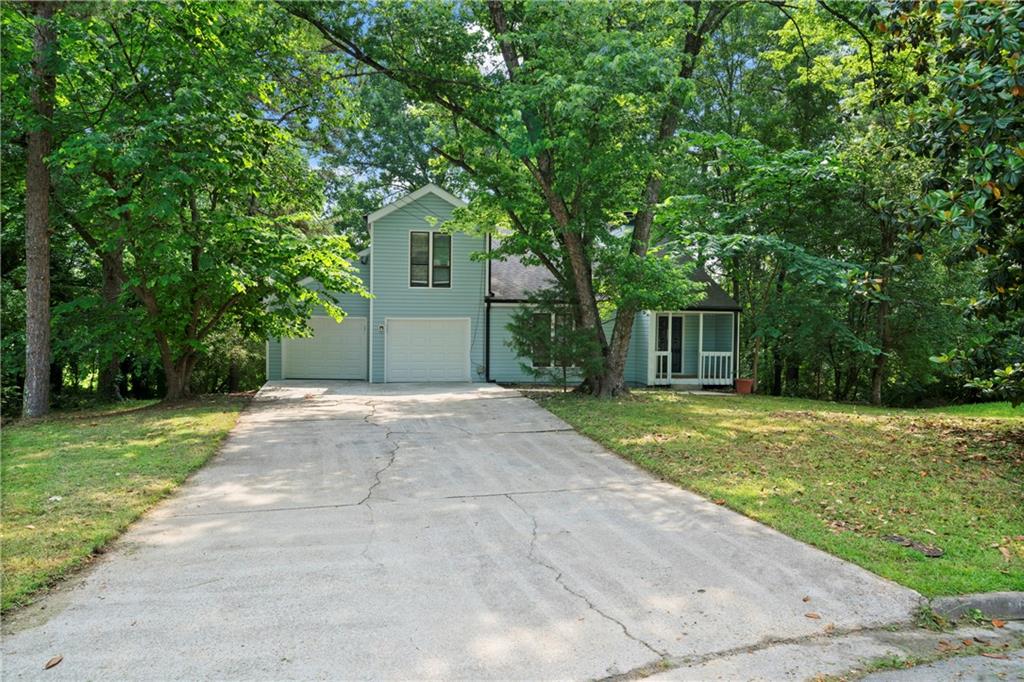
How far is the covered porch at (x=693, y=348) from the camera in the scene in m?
19.0

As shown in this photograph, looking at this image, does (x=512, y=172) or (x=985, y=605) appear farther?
(x=512, y=172)

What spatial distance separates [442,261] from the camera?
59.5 ft

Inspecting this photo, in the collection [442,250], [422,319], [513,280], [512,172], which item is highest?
[512,172]

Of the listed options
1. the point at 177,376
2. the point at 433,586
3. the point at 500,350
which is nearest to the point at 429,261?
the point at 500,350

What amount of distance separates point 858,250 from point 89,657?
724 inches

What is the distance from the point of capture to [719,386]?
19.3 m

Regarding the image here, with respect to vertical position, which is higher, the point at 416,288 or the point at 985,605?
the point at 416,288

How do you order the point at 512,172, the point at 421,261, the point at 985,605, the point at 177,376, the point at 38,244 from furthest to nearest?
the point at 421,261 → the point at 177,376 → the point at 512,172 → the point at 38,244 → the point at 985,605

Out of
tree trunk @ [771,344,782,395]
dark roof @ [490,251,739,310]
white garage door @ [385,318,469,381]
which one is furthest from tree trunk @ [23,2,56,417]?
tree trunk @ [771,344,782,395]

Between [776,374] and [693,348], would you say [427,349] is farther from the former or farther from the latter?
[776,374]

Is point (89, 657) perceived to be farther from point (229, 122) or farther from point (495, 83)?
point (495, 83)

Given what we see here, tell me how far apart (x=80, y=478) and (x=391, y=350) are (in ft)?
38.1

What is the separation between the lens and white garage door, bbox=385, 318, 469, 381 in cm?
1798

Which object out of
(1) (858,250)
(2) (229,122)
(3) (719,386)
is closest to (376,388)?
(2) (229,122)
